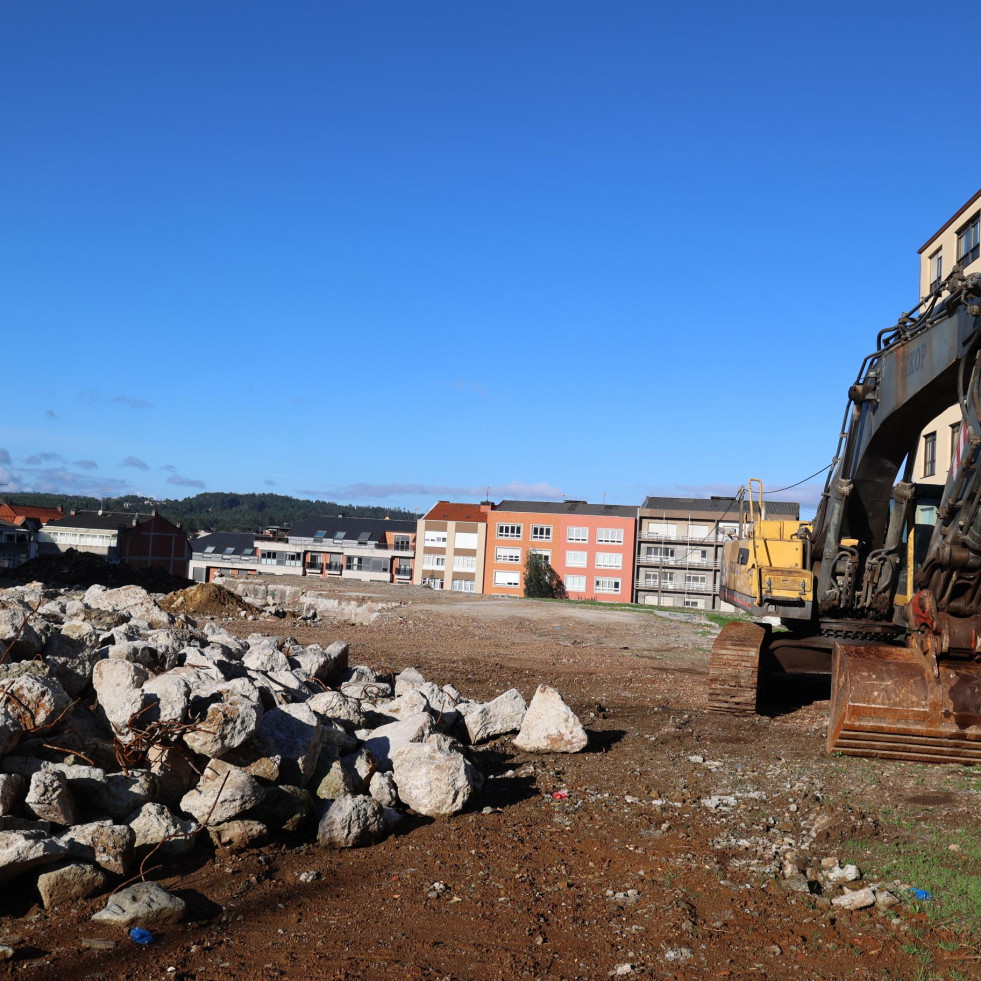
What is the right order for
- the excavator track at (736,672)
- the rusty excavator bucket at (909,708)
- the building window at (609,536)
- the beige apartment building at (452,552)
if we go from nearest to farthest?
the rusty excavator bucket at (909,708) < the excavator track at (736,672) < the building window at (609,536) < the beige apartment building at (452,552)

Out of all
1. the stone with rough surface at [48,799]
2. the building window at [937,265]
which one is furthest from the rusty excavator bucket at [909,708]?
the building window at [937,265]

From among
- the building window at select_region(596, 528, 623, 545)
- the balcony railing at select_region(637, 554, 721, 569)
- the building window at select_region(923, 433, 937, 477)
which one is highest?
the building window at select_region(923, 433, 937, 477)

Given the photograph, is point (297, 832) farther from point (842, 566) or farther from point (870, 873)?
point (842, 566)

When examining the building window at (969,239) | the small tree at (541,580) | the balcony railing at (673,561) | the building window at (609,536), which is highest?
the building window at (969,239)

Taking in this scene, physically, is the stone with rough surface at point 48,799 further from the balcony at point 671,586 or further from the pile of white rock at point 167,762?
the balcony at point 671,586

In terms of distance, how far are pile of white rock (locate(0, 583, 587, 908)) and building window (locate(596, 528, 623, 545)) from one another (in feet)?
209

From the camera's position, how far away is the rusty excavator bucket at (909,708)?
8.23 meters

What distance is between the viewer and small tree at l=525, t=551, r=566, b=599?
2793 inches

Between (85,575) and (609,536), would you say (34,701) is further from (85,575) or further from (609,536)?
(609,536)

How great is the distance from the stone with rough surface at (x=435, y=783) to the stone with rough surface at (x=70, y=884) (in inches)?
100.0

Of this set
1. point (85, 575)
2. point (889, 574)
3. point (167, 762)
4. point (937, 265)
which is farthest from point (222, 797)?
point (937, 265)

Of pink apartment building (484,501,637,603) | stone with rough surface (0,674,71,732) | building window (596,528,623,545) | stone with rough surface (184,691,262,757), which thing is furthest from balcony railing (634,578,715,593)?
stone with rough surface (0,674,71,732)

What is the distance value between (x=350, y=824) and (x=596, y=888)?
1.87 meters

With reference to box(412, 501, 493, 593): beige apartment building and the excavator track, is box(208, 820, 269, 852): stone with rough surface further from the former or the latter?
box(412, 501, 493, 593): beige apartment building
